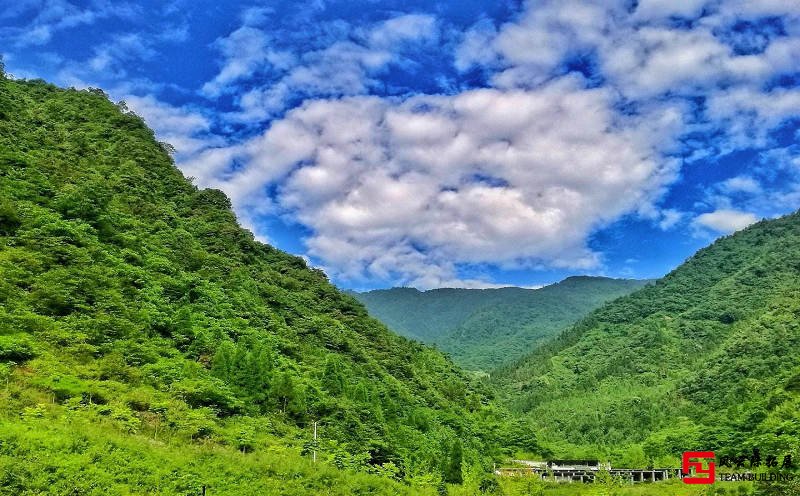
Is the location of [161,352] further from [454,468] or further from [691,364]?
[691,364]

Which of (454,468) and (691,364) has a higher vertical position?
(691,364)

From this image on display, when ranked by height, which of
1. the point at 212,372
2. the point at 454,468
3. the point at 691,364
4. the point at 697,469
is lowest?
the point at 697,469

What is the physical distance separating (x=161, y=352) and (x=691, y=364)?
313 ft

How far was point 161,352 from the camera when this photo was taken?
33.8 meters

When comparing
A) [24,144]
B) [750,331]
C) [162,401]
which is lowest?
[162,401]

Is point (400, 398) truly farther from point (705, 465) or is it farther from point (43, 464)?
point (43, 464)

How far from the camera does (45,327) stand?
2914cm

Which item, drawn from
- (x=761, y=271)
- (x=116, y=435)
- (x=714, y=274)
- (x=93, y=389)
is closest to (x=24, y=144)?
(x=93, y=389)

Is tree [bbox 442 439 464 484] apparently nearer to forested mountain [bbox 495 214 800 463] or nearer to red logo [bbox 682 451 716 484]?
forested mountain [bbox 495 214 800 463]

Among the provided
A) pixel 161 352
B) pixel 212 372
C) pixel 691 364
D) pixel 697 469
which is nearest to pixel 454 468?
pixel 212 372

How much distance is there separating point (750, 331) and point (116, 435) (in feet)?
299

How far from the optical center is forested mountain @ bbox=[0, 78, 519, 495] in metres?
24.3

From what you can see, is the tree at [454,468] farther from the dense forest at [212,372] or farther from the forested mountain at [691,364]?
the forested mountain at [691,364]

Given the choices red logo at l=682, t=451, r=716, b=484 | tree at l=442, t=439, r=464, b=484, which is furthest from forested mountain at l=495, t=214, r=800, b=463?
tree at l=442, t=439, r=464, b=484
